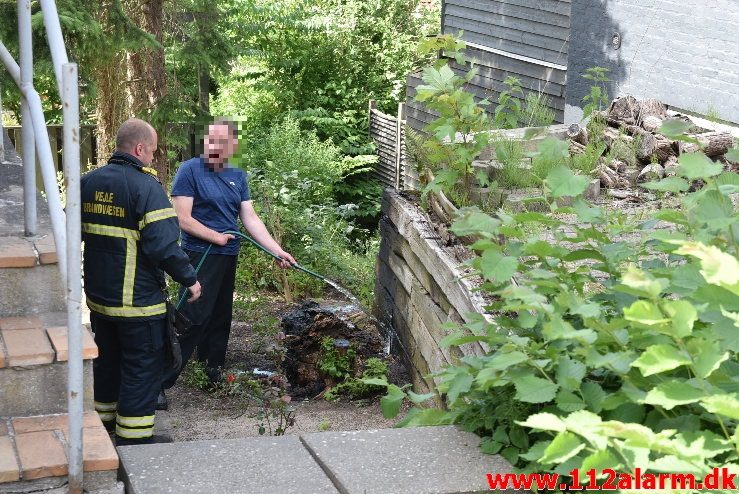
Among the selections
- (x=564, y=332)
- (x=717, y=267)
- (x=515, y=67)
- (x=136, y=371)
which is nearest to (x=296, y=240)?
(x=515, y=67)

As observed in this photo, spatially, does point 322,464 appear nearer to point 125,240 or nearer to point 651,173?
point 125,240

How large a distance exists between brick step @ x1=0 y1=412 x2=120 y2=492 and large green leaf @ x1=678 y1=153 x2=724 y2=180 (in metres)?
1.81

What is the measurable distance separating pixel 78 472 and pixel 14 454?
24cm

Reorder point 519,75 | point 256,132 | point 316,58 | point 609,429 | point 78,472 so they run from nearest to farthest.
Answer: point 609,429 → point 78,472 → point 519,75 → point 256,132 → point 316,58

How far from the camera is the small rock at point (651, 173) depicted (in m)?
6.78

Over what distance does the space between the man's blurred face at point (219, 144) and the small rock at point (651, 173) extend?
2983mm

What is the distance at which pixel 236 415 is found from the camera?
19.4ft

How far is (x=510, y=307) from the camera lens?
8.13ft

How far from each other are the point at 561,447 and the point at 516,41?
12.2m

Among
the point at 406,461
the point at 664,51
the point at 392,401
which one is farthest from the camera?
the point at 664,51

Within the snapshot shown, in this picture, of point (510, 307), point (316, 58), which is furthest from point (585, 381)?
point (316, 58)

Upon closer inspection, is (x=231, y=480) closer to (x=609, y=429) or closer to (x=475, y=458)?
(x=475, y=458)

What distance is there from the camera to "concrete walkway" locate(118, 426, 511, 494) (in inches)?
99.0

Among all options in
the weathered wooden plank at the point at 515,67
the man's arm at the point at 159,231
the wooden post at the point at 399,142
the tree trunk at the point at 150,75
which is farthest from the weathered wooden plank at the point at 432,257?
the wooden post at the point at 399,142
